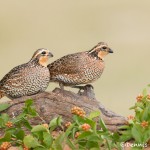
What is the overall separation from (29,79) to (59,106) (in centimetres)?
85

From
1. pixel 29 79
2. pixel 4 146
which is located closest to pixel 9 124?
pixel 4 146

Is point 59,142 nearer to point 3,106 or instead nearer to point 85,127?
point 85,127

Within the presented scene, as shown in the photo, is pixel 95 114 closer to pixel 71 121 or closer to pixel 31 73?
pixel 71 121

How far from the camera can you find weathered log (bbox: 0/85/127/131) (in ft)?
24.0

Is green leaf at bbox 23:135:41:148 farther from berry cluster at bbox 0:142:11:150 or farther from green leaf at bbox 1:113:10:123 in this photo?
green leaf at bbox 1:113:10:123

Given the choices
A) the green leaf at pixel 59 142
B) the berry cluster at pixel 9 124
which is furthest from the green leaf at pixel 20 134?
the green leaf at pixel 59 142

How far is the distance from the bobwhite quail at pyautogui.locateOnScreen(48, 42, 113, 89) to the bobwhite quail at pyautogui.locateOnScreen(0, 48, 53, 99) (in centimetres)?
33

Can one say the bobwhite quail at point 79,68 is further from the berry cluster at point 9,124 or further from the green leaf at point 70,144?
the green leaf at point 70,144

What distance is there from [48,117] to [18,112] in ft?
1.22

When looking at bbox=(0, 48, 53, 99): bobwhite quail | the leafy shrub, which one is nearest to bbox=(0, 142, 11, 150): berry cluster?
the leafy shrub

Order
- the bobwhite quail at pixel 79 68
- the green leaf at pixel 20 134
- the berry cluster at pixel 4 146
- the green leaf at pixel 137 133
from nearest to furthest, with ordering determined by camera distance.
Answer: the green leaf at pixel 137 133, the berry cluster at pixel 4 146, the green leaf at pixel 20 134, the bobwhite quail at pixel 79 68

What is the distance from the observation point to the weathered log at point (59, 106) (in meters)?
7.32

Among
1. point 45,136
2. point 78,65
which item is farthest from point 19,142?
point 78,65

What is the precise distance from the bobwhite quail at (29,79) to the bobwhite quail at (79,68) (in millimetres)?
334
